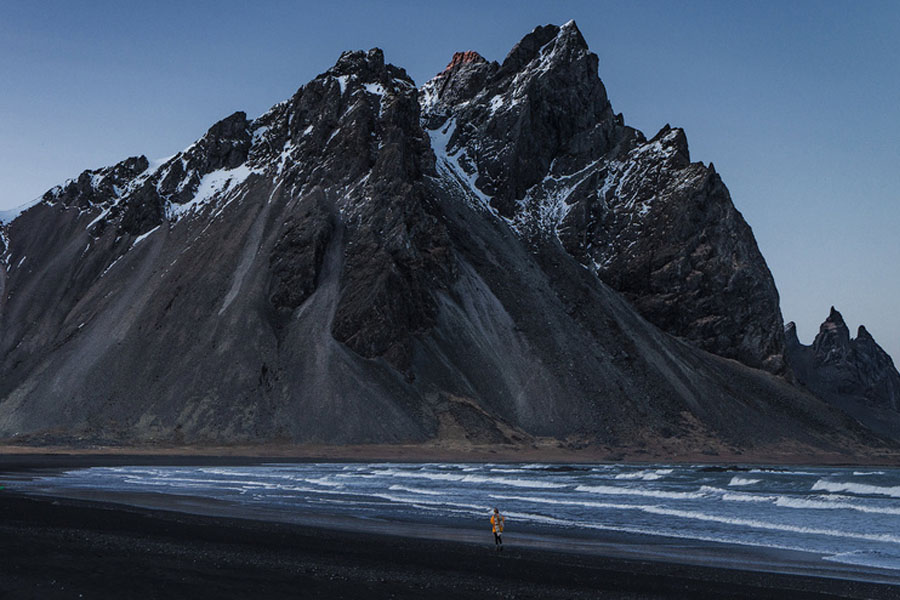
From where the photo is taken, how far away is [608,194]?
553 ft

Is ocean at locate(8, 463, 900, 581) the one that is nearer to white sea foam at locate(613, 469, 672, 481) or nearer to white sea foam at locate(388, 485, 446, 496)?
white sea foam at locate(388, 485, 446, 496)

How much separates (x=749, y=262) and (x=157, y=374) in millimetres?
109715

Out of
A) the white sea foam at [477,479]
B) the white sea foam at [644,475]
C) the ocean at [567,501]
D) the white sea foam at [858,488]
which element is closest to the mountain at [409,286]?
the white sea foam at [477,479]

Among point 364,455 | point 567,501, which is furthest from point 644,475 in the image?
point 364,455

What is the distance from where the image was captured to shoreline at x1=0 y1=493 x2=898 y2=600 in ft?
69.5

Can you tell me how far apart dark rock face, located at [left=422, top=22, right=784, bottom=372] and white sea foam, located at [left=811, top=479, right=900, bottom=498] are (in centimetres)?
9037

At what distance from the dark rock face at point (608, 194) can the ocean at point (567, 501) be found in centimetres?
8165

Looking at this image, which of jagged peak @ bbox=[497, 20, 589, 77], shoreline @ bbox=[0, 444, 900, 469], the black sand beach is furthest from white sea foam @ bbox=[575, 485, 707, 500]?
jagged peak @ bbox=[497, 20, 589, 77]

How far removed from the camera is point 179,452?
10156cm

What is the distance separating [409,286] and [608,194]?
56325 millimetres

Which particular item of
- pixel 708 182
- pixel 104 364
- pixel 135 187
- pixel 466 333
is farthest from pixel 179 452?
pixel 708 182

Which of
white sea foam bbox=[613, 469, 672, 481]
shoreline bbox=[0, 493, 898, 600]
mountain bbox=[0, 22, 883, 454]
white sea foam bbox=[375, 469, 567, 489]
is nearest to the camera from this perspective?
shoreline bbox=[0, 493, 898, 600]

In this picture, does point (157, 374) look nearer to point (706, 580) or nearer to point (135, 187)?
point (135, 187)

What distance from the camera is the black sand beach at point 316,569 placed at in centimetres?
2100
